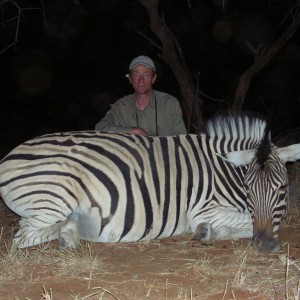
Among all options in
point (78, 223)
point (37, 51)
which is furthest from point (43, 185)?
point (37, 51)

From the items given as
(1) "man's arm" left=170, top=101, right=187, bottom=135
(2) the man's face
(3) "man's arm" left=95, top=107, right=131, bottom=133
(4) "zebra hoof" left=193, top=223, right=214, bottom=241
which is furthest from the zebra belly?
(2) the man's face

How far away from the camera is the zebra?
3.31m

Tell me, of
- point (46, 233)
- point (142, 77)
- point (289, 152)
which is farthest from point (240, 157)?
point (142, 77)

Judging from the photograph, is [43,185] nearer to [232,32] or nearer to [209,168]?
[209,168]

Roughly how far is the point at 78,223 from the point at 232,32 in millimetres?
10878

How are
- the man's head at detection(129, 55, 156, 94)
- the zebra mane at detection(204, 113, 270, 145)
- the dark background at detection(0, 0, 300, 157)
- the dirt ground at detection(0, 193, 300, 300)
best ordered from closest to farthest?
1. the dirt ground at detection(0, 193, 300, 300)
2. the zebra mane at detection(204, 113, 270, 145)
3. the man's head at detection(129, 55, 156, 94)
4. the dark background at detection(0, 0, 300, 157)

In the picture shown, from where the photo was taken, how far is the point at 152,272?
2.94 metres

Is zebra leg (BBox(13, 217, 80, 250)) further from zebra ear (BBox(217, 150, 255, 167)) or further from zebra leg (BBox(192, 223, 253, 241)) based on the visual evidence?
zebra ear (BBox(217, 150, 255, 167))

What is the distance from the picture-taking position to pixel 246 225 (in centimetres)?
364

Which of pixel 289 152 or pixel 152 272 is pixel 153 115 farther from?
pixel 152 272

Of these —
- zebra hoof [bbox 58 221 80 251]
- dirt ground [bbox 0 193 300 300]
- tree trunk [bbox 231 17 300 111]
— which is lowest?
dirt ground [bbox 0 193 300 300]

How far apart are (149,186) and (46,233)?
736mm

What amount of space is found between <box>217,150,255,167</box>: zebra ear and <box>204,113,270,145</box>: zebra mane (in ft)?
0.99

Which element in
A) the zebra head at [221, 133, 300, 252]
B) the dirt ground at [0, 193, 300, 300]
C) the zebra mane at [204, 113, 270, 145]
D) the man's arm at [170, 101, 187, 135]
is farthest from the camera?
the man's arm at [170, 101, 187, 135]
